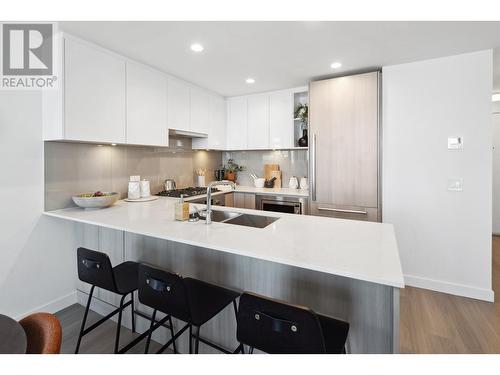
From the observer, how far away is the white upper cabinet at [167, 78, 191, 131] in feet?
9.70

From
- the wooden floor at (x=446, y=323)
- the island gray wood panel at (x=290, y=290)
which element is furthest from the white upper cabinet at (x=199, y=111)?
the wooden floor at (x=446, y=323)

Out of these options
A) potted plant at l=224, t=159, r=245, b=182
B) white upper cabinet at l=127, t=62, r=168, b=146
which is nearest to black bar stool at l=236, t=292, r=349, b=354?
white upper cabinet at l=127, t=62, r=168, b=146

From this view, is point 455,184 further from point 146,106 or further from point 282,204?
point 146,106

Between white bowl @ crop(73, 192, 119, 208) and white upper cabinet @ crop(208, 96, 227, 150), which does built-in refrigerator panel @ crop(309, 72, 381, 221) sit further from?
white bowl @ crop(73, 192, 119, 208)

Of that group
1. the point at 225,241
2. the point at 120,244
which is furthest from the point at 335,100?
the point at 120,244

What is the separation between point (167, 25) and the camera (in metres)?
1.91

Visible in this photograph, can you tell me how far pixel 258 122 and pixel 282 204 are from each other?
1.27 meters

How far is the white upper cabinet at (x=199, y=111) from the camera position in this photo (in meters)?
3.30

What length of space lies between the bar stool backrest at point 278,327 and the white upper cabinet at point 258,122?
2909mm

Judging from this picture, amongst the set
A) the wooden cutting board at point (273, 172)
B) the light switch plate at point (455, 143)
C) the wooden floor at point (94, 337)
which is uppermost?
the light switch plate at point (455, 143)

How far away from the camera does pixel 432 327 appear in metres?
2.06

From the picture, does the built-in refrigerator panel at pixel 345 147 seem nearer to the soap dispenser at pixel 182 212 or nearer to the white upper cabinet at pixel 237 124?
the white upper cabinet at pixel 237 124

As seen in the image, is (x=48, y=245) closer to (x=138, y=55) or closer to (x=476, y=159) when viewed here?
(x=138, y=55)
